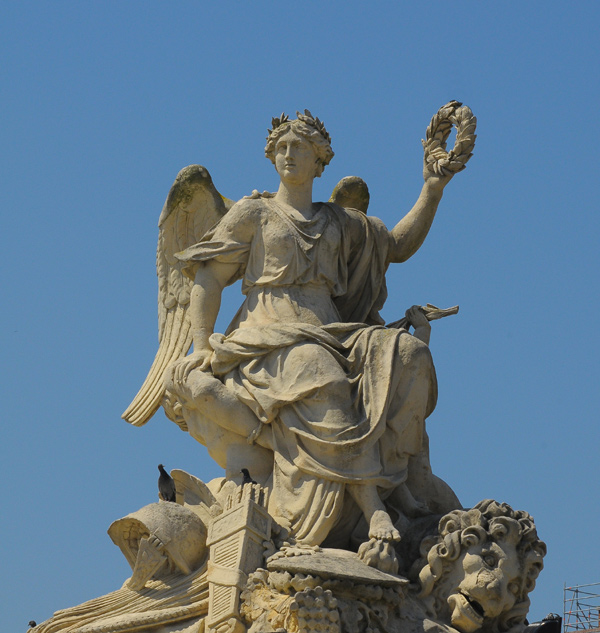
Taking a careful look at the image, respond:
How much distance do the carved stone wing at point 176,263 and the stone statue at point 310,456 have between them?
0.12 m

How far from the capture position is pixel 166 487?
49.3 ft

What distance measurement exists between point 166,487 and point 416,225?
10.5 ft

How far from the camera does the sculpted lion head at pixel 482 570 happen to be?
46.1ft

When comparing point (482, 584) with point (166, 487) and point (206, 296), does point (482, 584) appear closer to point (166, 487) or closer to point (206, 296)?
point (166, 487)

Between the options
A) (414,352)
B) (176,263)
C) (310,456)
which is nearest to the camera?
(310,456)

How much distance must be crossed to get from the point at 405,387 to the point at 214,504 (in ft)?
6.01

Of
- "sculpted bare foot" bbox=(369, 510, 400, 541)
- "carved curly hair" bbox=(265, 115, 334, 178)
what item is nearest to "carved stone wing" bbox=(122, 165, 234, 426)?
"carved curly hair" bbox=(265, 115, 334, 178)

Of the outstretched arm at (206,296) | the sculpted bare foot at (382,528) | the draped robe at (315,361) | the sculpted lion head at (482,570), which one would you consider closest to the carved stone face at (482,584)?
the sculpted lion head at (482,570)

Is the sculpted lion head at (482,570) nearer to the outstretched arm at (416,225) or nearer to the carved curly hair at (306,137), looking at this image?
the outstretched arm at (416,225)

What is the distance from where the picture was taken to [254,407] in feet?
47.9

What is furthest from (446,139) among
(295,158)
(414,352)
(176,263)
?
(176,263)

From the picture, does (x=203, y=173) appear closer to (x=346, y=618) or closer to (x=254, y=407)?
(x=254, y=407)

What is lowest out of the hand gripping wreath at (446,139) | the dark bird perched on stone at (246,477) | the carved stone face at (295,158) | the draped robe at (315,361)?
the dark bird perched on stone at (246,477)

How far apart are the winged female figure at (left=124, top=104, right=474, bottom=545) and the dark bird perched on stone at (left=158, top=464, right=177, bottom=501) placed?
0.42 meters
